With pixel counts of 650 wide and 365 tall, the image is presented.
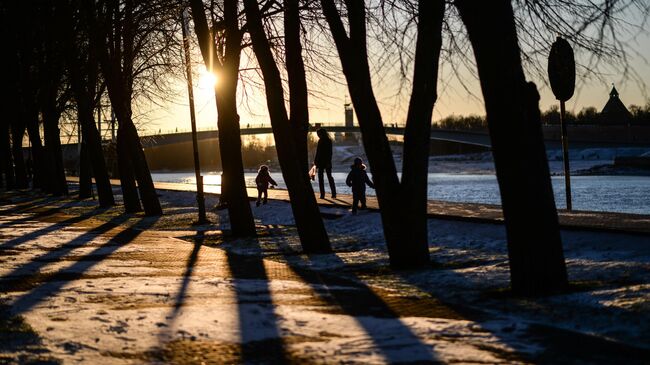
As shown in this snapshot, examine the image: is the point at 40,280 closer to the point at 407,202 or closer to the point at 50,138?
the point at 407,202

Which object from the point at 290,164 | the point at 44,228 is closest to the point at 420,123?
the point at 290,164

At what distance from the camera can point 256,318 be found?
7.60 meters

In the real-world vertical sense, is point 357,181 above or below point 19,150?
below

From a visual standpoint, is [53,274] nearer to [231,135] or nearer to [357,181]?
[231,135]

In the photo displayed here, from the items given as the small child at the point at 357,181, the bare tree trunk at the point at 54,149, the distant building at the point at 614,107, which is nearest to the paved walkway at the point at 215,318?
the distant building at the point at 614,107

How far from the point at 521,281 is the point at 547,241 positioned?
1.38 ft

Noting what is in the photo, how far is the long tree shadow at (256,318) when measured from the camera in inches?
245

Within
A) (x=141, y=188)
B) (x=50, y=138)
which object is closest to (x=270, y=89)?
(x=141, y=188)

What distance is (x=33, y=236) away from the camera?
56.9ft

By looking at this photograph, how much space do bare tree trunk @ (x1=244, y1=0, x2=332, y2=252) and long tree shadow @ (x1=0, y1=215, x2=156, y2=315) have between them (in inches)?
109

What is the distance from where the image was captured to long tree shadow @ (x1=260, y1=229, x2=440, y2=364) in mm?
6219

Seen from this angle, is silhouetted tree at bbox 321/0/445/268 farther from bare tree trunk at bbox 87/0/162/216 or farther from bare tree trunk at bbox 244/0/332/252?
bare tree trunk at bbox 87/0/162/216

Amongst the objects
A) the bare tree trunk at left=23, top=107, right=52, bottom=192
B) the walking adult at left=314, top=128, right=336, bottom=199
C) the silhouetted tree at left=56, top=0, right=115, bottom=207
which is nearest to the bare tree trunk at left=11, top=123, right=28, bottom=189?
the bare tree trunk at left=23, top=107, right=52, bottom=192

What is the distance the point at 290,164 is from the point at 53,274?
14.5 feet
